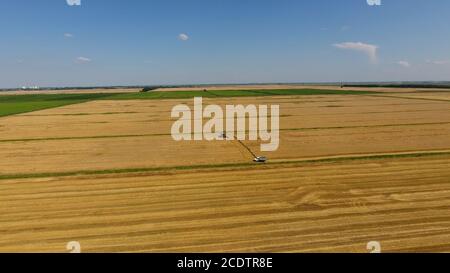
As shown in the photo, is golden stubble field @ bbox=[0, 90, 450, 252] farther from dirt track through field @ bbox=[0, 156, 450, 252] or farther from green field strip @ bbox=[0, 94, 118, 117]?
green field strip @ bbox=[0, 94, 118, 117]

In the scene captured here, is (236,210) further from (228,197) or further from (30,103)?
(30,103)

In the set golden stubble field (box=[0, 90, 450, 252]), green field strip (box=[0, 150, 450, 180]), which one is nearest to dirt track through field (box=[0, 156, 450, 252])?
golden stubble field (box=[0, 90, 450, 252])

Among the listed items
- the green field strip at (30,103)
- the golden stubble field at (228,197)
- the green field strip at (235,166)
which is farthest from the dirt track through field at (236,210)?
the green field strip at (30,103)

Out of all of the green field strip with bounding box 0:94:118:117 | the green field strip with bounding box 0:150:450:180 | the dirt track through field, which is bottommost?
the dirt track through field

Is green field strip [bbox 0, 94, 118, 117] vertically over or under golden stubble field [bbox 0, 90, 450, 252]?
over

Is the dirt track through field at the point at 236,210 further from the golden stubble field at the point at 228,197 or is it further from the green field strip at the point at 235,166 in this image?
the green field strip at the point at 235,166

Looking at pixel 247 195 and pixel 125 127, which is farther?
pixel 125 127

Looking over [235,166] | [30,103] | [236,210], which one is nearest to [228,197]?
[236,210]

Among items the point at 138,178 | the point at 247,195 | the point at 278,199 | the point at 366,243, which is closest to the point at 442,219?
the point at 366,243
